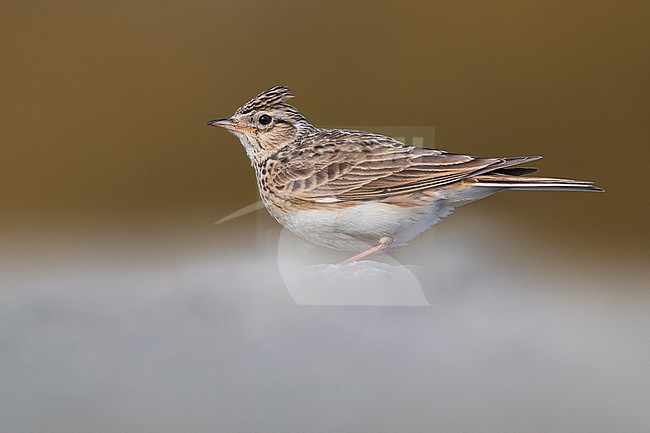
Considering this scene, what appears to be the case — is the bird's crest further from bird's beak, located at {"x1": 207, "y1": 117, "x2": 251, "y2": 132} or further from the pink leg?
the pink leg

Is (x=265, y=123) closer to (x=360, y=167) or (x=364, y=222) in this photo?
(x=360, y=167)

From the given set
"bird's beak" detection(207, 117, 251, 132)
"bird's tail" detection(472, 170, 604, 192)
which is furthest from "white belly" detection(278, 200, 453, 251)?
"bird's beak" detection(207, 117, 251, 132)

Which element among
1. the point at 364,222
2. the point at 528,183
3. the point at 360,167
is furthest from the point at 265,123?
the point at 528,183

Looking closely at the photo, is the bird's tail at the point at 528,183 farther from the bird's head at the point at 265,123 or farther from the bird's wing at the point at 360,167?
the bird's head at the point at 265,123

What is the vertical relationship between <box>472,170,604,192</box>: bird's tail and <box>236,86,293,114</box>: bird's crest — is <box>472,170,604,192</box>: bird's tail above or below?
below

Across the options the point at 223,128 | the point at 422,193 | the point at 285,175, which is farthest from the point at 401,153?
the point at 223,128

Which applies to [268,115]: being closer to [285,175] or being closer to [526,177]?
[285,175]
